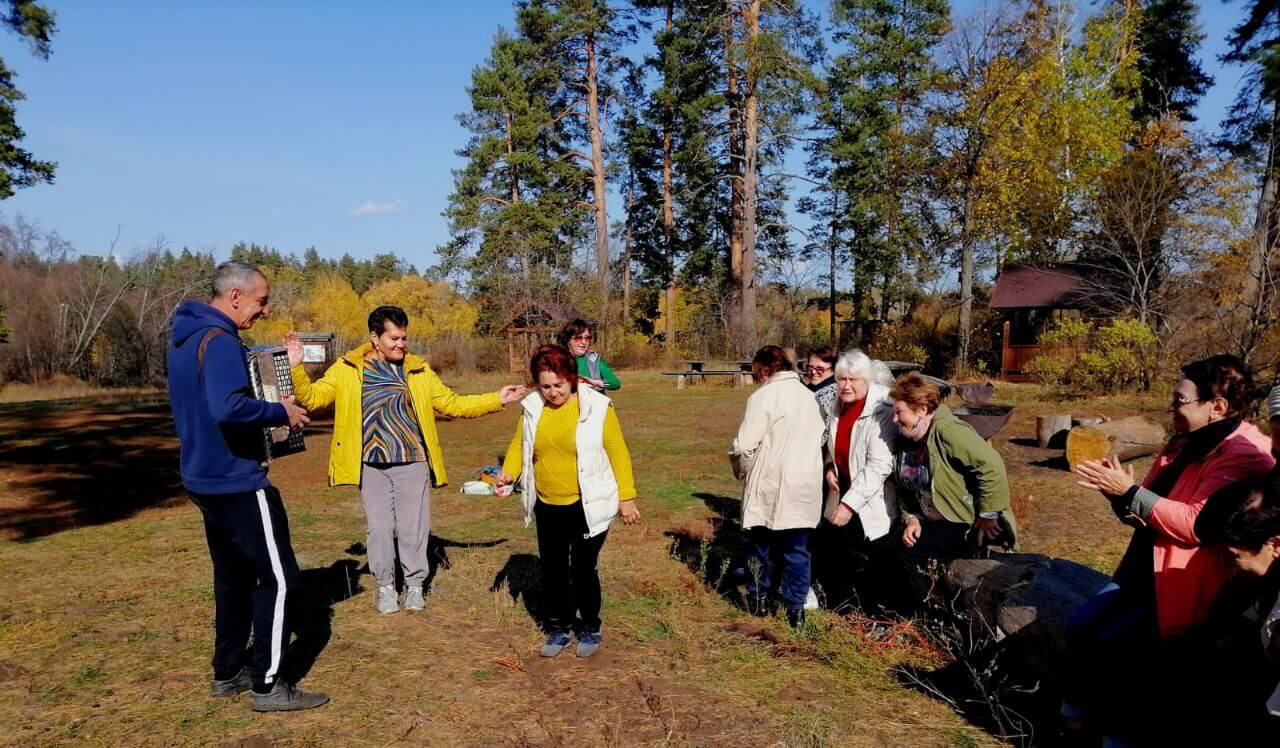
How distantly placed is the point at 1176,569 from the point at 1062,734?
3.16ft

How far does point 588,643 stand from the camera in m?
4.33

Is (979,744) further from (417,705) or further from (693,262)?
(693,262)

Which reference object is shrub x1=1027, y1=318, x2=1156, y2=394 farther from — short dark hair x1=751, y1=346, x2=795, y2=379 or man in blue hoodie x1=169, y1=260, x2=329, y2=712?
man in blue hoodie x1=169, y1=260, x2=329, y2=712

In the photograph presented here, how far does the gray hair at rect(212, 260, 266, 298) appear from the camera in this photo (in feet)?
11.4

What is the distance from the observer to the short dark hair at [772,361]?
4664mm

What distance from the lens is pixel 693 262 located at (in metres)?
34.6

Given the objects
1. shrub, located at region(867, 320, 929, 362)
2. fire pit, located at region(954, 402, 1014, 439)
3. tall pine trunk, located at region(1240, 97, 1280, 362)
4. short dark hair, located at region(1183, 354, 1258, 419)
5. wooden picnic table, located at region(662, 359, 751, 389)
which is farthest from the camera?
shrub, located at region(867, 320, 929, 362)

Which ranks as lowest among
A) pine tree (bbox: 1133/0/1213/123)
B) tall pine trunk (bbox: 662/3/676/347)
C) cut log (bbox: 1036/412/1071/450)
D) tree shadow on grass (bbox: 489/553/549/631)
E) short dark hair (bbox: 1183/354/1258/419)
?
tree shadow on grass (bbox: 489/553/549/631)

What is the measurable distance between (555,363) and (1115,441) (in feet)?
28.8

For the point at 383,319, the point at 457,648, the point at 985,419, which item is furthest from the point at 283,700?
the point at 985,419

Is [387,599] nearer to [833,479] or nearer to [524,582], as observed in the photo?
[524,582]

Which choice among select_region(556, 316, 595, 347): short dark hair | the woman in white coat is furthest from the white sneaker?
the woman in white coat

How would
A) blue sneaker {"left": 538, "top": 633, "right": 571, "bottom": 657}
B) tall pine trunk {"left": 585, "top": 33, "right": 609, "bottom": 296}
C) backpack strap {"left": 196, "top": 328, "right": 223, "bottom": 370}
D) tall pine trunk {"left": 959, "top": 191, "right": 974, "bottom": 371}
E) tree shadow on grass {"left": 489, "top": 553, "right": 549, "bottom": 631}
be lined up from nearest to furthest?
backpack strap {"left": 196, "top": 328, "right": 223, "bottom": 370} → blue sneaker {"left": 538, "top": 633, "right": 571, "bottom": 657} → tree shadow on grass {"left": 489, "top": 553, "right": 549, "bottom": 631} → tall pine trunk {"left": 959, "top": 191, "right": 974, "bottom": 371} → tall pine trunk {"left": 585, "top": 33, "right": 609, "bottom": 296}

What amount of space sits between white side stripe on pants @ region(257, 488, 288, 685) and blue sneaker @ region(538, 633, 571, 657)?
135 cm
